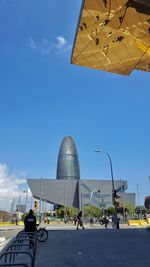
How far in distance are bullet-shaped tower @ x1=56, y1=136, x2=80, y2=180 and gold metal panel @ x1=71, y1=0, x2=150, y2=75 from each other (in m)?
119

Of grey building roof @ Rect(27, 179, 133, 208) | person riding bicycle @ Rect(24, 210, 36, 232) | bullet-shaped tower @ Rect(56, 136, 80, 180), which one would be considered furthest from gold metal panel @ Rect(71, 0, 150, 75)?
bullet-shaped tower @ Rect(56, 136, 80, 180)

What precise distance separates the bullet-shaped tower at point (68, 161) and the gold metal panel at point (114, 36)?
119494mm

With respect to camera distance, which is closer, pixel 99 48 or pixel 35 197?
pixel 99 48

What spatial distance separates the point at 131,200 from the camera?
353 ft

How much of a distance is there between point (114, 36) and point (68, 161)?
12469 centimetres

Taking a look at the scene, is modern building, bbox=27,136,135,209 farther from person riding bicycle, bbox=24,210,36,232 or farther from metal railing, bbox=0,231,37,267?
metal railing, bbox=0,231,37,267

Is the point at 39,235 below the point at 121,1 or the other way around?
below

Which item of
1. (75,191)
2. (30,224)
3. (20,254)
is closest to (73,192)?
(75,191)

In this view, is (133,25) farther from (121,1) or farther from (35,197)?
(35,197)

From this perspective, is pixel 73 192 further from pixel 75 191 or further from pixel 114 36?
pixel 114 36

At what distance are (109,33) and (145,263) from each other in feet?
32.9

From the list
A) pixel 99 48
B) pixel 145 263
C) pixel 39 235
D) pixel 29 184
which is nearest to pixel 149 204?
pixel 39 235

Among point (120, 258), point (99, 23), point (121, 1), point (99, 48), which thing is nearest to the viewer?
point (120, 258)

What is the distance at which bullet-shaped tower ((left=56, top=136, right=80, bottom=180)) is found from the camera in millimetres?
132625
